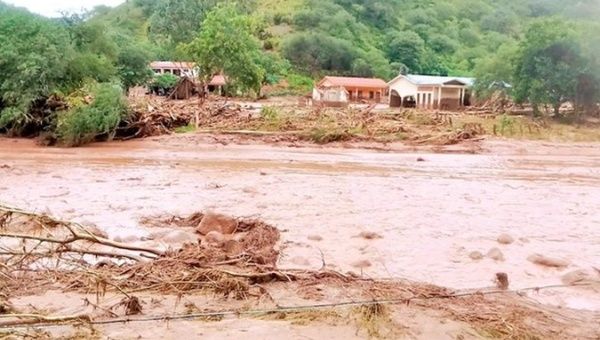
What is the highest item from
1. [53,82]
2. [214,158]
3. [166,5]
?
[166,5]

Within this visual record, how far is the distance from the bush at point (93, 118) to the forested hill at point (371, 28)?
33.4m

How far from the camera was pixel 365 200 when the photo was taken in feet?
40.5

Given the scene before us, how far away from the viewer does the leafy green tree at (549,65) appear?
1281 inches

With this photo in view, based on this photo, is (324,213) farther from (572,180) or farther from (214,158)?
(214,158)

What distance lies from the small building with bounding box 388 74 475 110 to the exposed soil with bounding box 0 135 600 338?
82.7 ft

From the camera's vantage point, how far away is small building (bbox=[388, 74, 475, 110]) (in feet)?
156

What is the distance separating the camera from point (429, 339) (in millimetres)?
4852

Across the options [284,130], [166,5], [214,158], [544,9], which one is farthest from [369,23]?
[214,158]

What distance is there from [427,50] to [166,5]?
34.7 m

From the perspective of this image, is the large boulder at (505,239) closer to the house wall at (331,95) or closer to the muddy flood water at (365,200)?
the muddy flood water at (365,200)

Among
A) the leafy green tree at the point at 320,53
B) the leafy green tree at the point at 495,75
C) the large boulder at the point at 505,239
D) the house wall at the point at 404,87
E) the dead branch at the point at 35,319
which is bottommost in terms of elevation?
the large boulder at the point at 505,239

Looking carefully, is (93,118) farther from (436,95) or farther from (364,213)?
(436,95)

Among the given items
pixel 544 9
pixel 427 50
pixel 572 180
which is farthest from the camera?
pixel 544 9

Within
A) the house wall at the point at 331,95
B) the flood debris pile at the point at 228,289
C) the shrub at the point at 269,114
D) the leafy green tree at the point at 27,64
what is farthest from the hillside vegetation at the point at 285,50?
the flood debris pile at the point at 228,289
